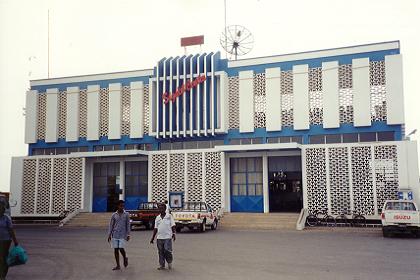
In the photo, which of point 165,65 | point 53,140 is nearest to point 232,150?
point 165,65

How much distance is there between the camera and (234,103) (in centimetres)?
3428

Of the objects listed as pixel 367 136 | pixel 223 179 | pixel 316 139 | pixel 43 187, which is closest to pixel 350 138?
pixel 367 136

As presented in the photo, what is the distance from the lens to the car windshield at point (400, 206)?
71.6ft

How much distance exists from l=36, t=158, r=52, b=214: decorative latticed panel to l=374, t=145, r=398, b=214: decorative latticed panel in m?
24.5

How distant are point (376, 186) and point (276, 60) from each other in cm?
1116

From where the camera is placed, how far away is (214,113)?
112ft

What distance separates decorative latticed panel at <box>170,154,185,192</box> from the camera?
3347 centimetres

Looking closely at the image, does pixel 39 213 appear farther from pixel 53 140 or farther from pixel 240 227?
pixel 240 227

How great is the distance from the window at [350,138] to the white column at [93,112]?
756 inches

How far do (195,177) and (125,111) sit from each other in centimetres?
859

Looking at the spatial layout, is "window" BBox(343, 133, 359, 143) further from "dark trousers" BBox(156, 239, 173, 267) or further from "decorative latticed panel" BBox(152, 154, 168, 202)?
"dark trousers" BBox(156, 239, 173, 267)

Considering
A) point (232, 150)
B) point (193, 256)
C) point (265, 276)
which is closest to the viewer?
point (265, 276)

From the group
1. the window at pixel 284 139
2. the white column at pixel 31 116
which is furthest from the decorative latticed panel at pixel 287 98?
the white column at pixel 31 116

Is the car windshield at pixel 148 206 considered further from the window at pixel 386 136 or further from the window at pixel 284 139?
the window at pixel 386 136
